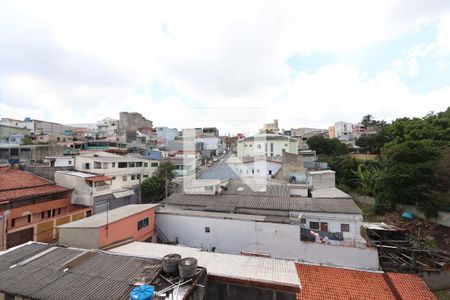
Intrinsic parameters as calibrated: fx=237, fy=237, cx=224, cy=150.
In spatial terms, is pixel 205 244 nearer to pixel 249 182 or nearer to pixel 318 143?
pixel 249 182

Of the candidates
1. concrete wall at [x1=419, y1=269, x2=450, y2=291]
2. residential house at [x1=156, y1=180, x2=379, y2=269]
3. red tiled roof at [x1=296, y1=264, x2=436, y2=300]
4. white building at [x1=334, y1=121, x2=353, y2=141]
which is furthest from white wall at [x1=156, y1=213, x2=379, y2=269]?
white building at [x1=334, y1=121, x2=353, y2=141]

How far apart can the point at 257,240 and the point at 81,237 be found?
8489mm

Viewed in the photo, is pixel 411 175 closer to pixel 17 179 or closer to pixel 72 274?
pixel 72 274

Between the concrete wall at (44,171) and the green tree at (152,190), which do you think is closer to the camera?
the concrete wall at (44,171)

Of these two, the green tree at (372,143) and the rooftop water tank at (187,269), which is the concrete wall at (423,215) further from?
the green tree at (372,143)

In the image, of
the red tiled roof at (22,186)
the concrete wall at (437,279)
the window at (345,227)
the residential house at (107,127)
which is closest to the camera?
the concrete wall at (437,279)

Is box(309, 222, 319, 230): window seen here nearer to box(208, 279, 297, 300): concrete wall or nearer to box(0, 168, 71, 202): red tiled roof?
box(208, 279, 297, 300): concrete wall

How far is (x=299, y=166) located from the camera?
24953 millimetres

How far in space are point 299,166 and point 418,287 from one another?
15961 millimetres

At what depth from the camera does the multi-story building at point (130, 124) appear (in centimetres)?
5094

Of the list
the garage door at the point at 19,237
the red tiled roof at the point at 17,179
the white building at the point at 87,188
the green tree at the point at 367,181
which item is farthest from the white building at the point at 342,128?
the garage door at the point at 19,237

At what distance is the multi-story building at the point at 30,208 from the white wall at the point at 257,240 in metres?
7.47

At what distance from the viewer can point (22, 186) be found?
16.2 meters

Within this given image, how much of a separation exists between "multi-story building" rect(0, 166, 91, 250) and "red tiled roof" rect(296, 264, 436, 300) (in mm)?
15588
